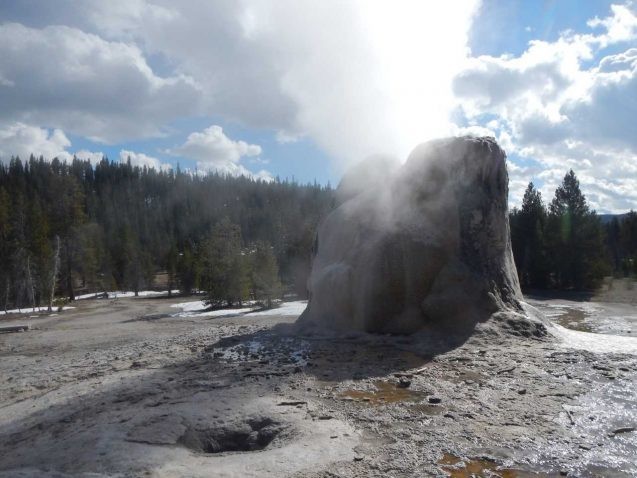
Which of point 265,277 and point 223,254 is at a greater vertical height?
point 223,254

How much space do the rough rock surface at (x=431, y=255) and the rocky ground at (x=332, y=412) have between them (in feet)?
2.71

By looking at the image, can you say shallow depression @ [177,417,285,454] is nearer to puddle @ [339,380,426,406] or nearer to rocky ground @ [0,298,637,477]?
rocky ground @ [0,298,637,477]

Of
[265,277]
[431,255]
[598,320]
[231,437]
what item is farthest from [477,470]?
[265,277]

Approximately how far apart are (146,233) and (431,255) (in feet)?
315

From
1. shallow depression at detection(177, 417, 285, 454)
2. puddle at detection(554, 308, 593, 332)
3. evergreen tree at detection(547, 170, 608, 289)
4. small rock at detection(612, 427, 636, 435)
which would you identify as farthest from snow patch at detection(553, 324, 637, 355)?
evergreen tree at detection(547, 170, 608, 289)

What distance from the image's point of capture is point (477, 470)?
193 inches

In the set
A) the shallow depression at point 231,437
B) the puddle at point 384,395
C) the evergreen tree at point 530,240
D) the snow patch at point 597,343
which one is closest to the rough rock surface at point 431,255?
the snow patch at point 597,343

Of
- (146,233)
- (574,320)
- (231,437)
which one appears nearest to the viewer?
(231,437)

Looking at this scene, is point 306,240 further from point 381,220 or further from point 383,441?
point 383,441

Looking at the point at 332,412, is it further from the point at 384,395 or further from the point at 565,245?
the point at 565,245

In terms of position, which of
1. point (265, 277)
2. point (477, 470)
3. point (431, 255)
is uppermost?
point (431, 255)

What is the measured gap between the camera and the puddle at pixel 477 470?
188 inches

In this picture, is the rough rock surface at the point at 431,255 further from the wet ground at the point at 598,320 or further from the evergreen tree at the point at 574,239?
the evergreen tree at the point at 574,239

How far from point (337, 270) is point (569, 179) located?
3197cm
